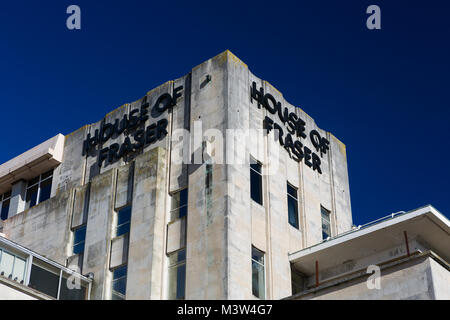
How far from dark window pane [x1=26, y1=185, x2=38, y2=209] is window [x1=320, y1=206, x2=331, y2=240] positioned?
1864 cm

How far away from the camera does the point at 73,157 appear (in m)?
50.1

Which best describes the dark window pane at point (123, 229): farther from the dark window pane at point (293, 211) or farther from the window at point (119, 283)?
the dark window pane at point (293, 211)

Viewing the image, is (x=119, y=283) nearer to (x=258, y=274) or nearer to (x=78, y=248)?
(x=78, y=248)

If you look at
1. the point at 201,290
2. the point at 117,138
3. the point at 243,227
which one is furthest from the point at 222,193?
the point at 117,138

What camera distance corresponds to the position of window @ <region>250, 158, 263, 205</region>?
42.0 metres

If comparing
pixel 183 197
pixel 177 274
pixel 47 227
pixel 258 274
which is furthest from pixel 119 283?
pixel 47 227

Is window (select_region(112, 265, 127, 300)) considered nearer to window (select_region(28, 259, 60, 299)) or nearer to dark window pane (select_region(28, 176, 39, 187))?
window (select_region(28, 259, 60, 299))

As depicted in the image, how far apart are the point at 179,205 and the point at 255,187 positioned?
4.15 m

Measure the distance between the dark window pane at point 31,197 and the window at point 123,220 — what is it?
10729mm

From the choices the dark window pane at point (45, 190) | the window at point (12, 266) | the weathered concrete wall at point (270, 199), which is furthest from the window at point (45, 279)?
the dark window pane at point (45, 190)

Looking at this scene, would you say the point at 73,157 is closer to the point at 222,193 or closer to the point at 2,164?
the point at 2,164

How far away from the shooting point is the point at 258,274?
39906 mm

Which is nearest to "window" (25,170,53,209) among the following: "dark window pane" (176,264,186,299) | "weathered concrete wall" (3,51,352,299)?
"weathered concrete wall" (3,51,352,299)

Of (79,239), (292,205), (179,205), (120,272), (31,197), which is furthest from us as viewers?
(31,197)
